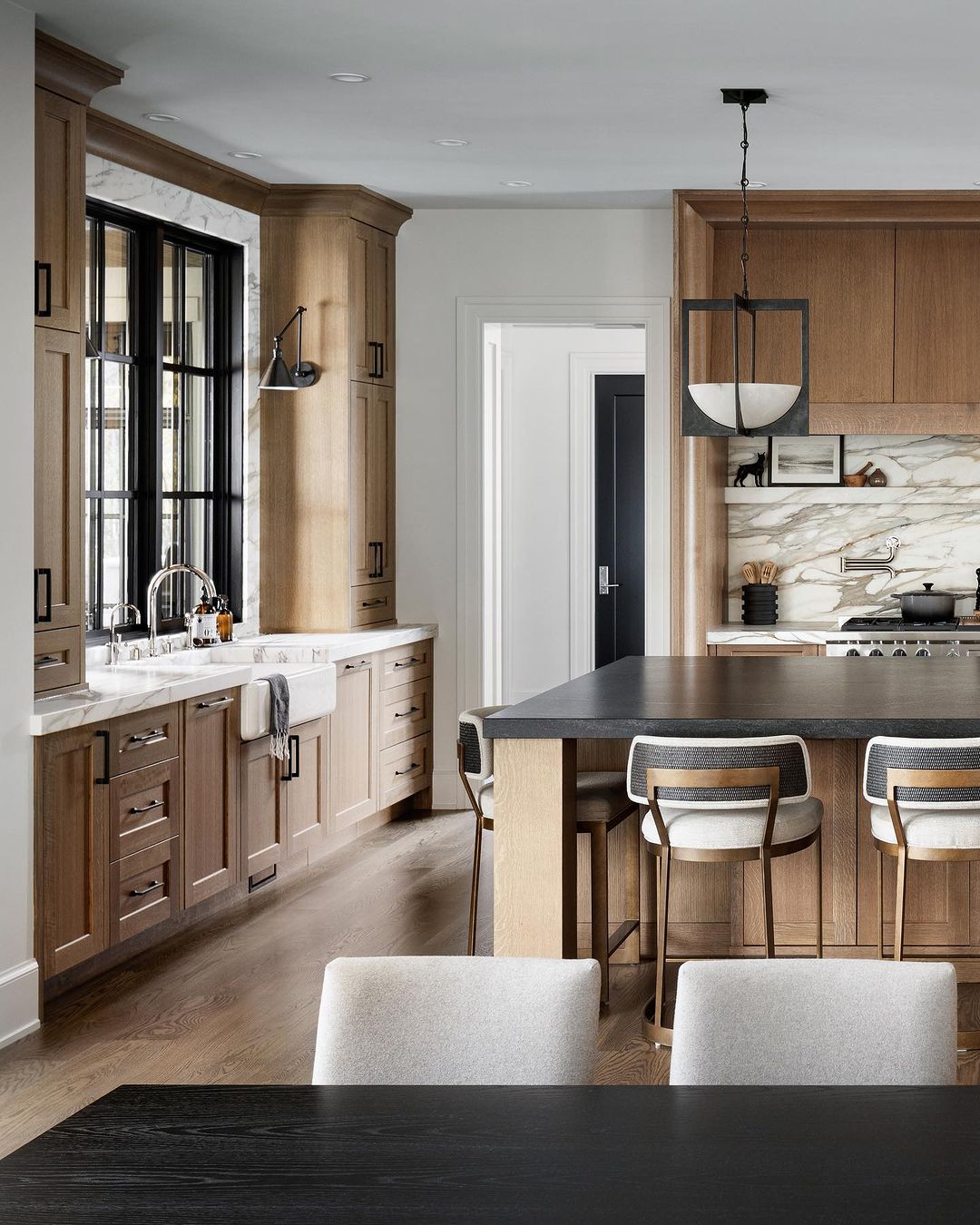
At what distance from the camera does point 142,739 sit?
441 centimetres

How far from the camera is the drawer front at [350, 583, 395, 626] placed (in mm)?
6621

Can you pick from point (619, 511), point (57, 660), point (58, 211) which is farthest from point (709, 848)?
point (619, 511)

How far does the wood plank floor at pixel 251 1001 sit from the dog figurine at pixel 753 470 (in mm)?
2550

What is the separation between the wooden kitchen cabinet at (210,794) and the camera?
4.76 meters

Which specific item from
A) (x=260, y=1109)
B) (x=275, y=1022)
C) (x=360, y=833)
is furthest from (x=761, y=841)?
(x=360, y=833)

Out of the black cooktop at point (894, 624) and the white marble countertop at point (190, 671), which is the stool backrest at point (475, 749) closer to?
the white marble countertop at point (190, 671)

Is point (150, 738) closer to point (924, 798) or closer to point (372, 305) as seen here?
point (924, 798)

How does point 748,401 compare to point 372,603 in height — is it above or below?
above

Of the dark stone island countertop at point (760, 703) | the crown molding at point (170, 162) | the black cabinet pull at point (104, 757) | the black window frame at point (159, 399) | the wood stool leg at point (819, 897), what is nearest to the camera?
the dark stone island countertop at point (760, 703)

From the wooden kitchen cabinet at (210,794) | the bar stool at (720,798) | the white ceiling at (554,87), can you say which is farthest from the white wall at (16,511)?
the bar stool at (720,798)

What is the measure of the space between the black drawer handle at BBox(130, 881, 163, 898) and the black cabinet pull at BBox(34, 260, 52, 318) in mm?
1804

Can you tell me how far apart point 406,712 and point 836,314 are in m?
2.85

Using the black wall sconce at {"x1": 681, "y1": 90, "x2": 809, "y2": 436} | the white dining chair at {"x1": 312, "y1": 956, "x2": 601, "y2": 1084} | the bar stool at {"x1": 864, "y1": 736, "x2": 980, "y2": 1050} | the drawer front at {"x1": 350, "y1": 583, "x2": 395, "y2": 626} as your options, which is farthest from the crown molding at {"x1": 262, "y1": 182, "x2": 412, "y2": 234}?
the white dining chair at {"x1": 312, "y1": 956, "x2": 601, "y2": 1084}

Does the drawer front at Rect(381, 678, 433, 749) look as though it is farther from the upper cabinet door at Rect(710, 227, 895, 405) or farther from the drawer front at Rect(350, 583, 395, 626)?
the upper cabinet door at Rect(710, 227, 895, 405)
